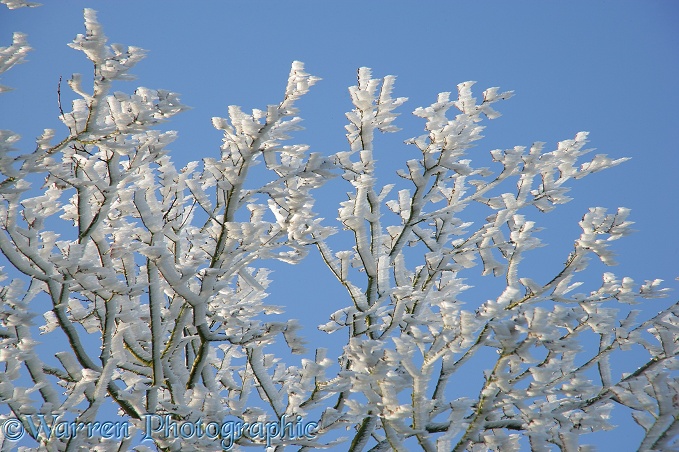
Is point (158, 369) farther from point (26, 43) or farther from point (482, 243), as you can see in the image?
point (482, 243)

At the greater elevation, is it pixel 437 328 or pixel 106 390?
pixel 437 328

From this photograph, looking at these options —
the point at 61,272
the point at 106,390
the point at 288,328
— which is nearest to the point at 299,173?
the point at 288,328

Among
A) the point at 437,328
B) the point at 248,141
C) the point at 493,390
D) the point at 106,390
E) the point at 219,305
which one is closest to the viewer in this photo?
the point at 493,390

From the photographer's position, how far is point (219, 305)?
4.76m

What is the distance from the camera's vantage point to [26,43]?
133 inches

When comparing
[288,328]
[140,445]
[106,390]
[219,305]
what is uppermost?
[219,305]

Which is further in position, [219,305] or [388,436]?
[219,305]

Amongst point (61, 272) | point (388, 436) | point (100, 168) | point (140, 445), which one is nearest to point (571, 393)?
point (388, 436)

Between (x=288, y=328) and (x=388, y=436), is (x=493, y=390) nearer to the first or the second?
(x=388, y=436)

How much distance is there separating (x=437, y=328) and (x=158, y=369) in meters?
1.80

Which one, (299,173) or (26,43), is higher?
(26,43)

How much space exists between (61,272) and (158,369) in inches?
29.3

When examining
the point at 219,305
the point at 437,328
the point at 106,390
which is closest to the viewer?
the point at 106,390

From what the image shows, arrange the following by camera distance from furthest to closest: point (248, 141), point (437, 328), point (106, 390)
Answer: point (437, 328) < point (106, 390) < point (248, 141)
